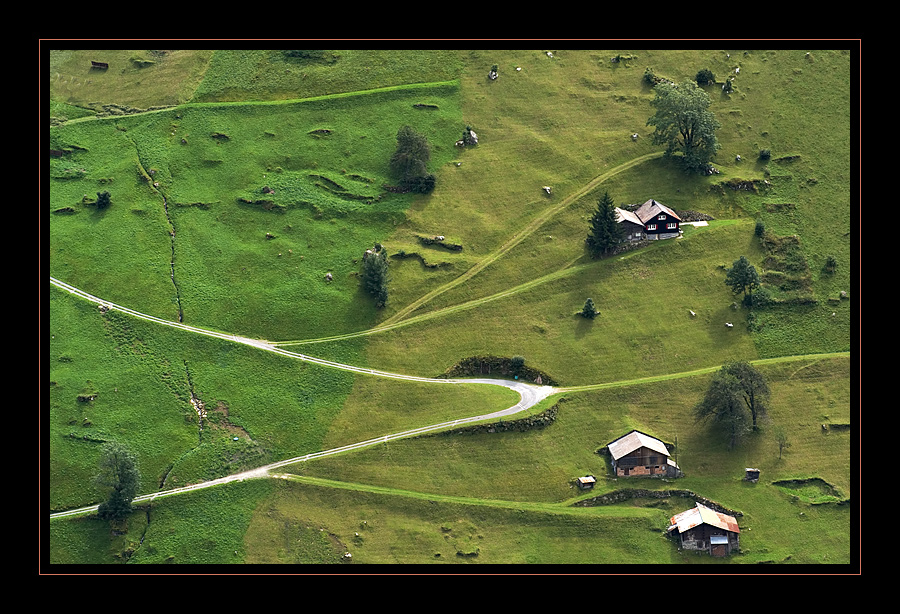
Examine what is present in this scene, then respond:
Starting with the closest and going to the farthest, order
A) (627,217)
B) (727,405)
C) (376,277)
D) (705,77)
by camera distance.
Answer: (727,405) < (376,277) < (627,217) < (705,77)

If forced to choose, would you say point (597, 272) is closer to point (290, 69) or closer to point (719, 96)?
point (719, 96)

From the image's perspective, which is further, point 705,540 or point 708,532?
point 705,540

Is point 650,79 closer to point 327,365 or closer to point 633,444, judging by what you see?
point 633,444

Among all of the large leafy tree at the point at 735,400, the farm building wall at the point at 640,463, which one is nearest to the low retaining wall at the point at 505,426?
the farm building wall at the point at 640,463

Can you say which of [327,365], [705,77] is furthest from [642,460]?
Result: [705,77]

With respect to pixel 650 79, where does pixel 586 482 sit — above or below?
below
